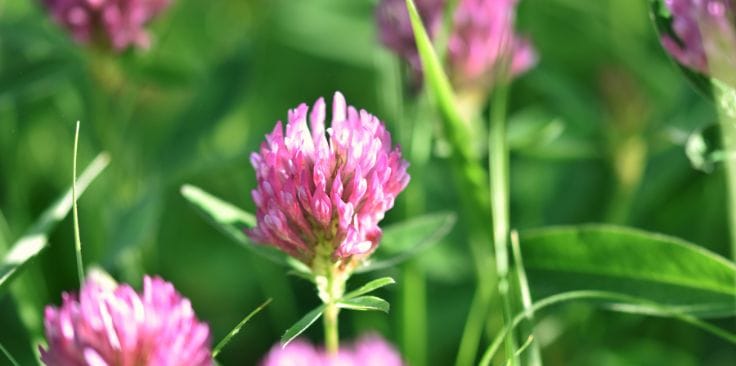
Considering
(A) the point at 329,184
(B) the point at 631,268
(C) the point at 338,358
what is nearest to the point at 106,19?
(A) the point at 329,184

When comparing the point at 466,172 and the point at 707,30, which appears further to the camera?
the point at 466,172

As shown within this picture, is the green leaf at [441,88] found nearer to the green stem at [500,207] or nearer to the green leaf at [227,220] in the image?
the green stem at [500,207]

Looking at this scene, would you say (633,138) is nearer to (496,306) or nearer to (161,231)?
(496,306)

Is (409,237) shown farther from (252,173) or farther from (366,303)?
(252,173)

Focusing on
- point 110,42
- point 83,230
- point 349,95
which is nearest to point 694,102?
point 349,95

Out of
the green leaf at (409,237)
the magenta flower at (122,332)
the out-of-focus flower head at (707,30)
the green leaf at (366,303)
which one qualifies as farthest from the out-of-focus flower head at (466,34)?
the magenta flower at (122,332)

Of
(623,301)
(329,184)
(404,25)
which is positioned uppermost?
(404,25)

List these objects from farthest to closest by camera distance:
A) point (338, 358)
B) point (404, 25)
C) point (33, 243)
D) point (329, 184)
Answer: point (404, 25) → point (33, 243) → point (329, 184) → point (338, 358)
